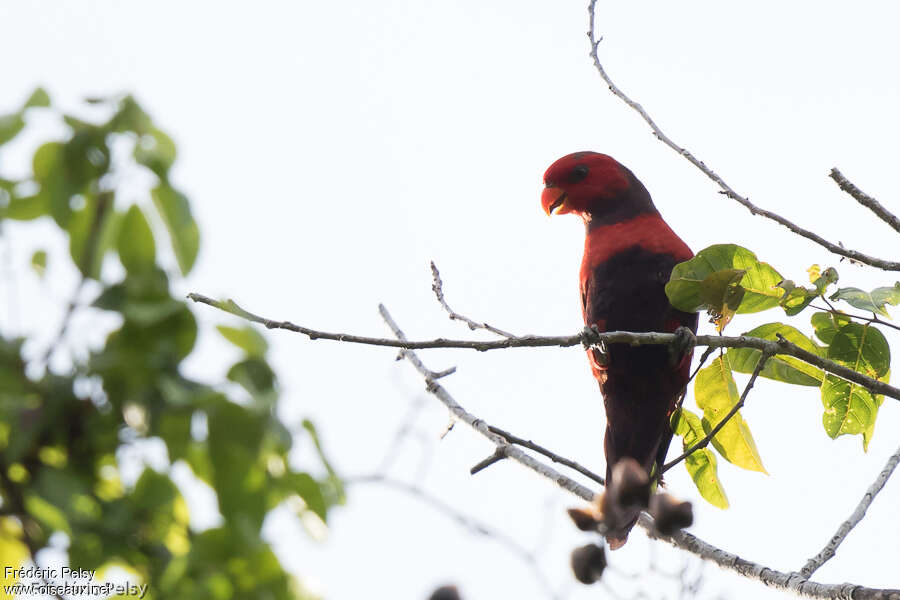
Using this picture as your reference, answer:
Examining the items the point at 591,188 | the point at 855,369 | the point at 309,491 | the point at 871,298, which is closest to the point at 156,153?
the point at 309,491

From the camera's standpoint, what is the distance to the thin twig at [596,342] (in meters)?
1.74

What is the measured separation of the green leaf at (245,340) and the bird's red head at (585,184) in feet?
8.05

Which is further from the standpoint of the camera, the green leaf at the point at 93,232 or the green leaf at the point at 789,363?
the green leaf at the point at 789,363

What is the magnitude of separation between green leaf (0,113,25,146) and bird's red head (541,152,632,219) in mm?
2489

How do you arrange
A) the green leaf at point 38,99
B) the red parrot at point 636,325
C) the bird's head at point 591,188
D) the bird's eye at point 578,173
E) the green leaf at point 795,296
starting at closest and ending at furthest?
the green leaf at point 38,99 < the green leaf at point 795,296 < the red parrot at point 636,325 < the bird's head at point 591,188 < the bird's eye at point 578,173

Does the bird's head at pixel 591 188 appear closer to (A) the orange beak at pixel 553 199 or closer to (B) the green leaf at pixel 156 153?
(A) the orange beak at pixel 553 199

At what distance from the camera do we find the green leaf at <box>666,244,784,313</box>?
195 cm

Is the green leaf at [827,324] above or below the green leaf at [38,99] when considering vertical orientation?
above

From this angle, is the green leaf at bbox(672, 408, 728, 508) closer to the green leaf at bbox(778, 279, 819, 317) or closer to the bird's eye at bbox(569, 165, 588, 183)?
the green leaf at bbox(778, 279, 819, 317)

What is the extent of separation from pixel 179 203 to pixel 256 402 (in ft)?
0.64

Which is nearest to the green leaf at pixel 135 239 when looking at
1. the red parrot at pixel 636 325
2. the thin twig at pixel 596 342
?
the thin twig at pixel 596 342

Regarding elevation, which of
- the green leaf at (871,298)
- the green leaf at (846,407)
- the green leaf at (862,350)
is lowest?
the green leaf at (846,407)

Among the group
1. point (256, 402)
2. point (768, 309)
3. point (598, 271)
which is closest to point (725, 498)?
point (768, 309)

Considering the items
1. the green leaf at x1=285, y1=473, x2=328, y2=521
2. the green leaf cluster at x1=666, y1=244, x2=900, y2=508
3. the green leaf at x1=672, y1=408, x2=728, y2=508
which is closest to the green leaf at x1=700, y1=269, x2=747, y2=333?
the green leaf cluster at x1=666, y1=244, x2=900, y2=508
